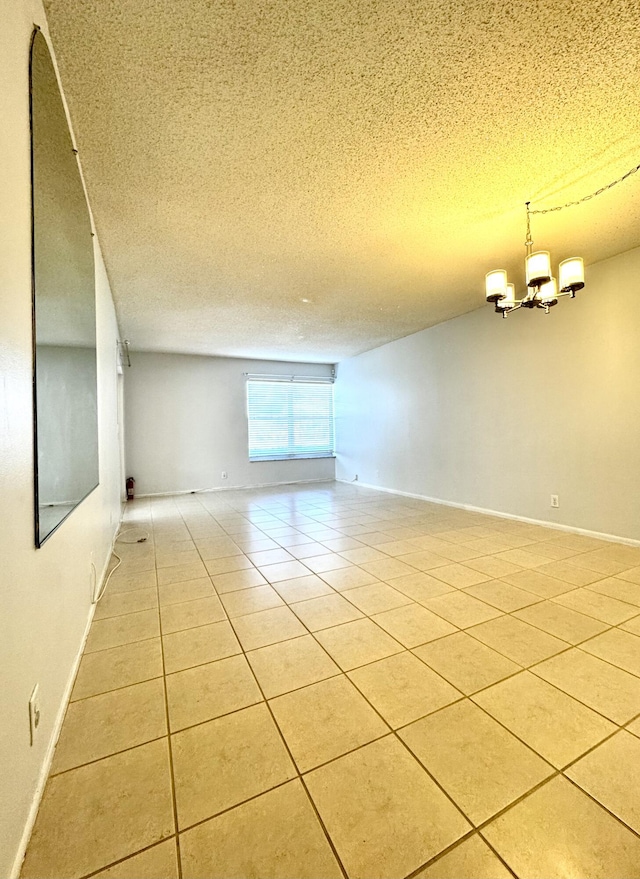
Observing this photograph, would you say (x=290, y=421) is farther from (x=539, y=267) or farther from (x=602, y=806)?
(x=602, y=806)

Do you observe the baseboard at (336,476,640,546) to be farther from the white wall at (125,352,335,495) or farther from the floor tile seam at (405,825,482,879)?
the floor tile seam at (405,825,482,879)

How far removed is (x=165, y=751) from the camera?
3.95ft

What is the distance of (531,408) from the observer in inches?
151

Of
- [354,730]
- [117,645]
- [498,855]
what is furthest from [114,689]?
[498,855]

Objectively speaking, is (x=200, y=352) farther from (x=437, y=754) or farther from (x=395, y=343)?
(x=437, y=754)

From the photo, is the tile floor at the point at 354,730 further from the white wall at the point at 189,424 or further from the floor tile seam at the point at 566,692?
the white wall at the point at 189,424

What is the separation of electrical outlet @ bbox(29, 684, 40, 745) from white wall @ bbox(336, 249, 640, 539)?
Result: 4039 millimetres

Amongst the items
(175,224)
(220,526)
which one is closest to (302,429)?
(220,526)

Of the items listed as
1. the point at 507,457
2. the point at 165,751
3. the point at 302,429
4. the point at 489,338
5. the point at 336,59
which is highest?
the point at 336,59

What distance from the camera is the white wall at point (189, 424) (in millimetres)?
6090

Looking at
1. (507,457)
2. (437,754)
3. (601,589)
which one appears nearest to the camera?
(437,754)

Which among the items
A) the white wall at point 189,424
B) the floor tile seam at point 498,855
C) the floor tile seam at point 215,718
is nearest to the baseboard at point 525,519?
the white wall at point 189,424

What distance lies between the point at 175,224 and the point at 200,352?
154 inches

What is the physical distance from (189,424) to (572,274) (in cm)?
578
